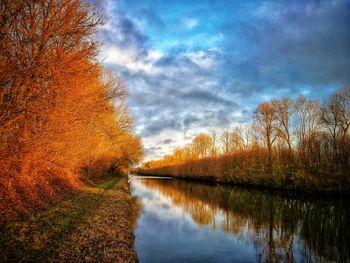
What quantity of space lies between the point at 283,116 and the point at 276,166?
25.3ft

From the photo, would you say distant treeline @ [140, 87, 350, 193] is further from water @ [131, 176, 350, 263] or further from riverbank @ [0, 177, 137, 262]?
riverbank @ [0, 177, 137, 262]

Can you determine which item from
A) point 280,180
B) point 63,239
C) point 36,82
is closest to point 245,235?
point 63,239

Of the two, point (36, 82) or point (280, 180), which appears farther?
point (280, 180)

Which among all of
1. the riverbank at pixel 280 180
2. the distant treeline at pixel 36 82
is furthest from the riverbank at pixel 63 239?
the riverbank at pixel 280 180

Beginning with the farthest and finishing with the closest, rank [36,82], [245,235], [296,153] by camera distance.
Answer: [296,153]
[245,235]
[36,82]

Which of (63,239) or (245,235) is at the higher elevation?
(63,239)

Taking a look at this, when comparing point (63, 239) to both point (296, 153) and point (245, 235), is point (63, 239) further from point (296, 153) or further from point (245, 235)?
point (296, 153)

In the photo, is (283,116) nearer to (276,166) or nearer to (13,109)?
(276,166)

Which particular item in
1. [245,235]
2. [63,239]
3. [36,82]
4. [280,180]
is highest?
[36,82]

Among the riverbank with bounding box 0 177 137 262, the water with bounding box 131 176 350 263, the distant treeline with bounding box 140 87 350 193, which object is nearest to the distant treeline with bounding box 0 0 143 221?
the riverbank with bounding box 0 177 137 262

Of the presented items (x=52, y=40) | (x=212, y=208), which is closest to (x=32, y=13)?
(x=52, y=40)

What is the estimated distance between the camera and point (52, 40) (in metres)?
9.45

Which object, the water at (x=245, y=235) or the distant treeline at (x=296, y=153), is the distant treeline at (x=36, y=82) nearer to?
the water at (x=245, y=235)

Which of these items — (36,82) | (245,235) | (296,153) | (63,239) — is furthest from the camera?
(296,153)
